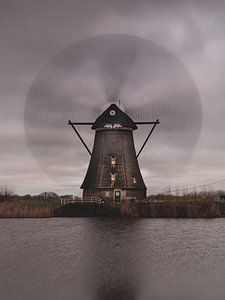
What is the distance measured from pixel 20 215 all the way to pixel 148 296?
77.4 feet

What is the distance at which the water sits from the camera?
36.2ft

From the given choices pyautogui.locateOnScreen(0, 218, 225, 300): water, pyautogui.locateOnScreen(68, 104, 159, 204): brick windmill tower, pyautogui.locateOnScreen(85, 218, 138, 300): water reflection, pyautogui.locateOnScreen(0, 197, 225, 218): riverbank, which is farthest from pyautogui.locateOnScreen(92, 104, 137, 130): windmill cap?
pyautogui.locateOnScreen(0, 218, 225, 300): water

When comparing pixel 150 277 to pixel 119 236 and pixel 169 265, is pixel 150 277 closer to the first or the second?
pixel 169 265

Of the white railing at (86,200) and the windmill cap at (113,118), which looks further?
the windmill cap at (113,118)

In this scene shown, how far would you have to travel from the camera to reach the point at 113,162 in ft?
115

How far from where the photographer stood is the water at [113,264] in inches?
434

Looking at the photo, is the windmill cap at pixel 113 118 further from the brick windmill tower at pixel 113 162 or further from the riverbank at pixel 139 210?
the riverbank at pixel 139 210

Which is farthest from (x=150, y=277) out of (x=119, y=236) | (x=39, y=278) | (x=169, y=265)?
(x=119, y=236)

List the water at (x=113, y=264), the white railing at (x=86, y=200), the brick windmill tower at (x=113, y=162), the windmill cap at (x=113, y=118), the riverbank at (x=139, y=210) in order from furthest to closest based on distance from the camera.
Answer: the windmill cap at (x=113, y=118) → the brick windmill tower at (x=113, y=162) → the white railing at (x=86, y=200) → the riverbank at (x=139, y=210) → the water at (x=113, y=264)

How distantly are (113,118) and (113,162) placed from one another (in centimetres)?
316

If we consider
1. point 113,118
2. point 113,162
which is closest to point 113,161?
point 113,162

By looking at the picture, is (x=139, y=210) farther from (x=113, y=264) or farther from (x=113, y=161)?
(x=113, y=264)

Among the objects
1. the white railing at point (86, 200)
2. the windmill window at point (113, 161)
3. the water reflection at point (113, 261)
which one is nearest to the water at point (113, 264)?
the water reflection at point (113, 261)

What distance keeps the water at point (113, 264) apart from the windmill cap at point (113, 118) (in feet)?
38.3
